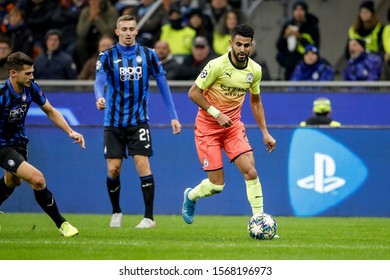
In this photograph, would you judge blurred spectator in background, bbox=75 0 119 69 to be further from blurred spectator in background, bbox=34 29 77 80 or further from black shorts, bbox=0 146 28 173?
black shorts, bbox=0 146 28 173

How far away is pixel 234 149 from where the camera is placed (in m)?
12.6

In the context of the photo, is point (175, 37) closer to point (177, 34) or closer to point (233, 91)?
point (177, 34)

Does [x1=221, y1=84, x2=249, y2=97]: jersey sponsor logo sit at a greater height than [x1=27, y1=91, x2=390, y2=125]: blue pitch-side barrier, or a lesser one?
greater

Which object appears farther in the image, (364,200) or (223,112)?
(364,200)

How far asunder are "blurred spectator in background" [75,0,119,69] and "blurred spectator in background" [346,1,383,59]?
454 cm

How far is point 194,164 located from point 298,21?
4.33 metres

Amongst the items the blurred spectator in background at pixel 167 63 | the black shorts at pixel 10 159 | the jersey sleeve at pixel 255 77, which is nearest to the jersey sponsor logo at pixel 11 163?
the black shorts at pixel 10 159

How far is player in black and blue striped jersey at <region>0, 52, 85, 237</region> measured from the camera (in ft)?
39.6

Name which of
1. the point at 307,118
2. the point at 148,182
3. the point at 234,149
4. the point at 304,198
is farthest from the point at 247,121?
the point at 234,149

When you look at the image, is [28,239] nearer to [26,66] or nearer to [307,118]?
[26,66]

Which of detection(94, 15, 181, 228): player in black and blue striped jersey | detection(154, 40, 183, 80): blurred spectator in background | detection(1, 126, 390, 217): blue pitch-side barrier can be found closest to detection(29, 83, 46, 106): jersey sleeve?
detection(94, 15, 181, 228): player in black and blue striped jersey

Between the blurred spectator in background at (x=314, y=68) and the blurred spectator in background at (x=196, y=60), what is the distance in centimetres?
170

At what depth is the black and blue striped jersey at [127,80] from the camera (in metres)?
14.0

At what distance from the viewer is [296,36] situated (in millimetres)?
19875
